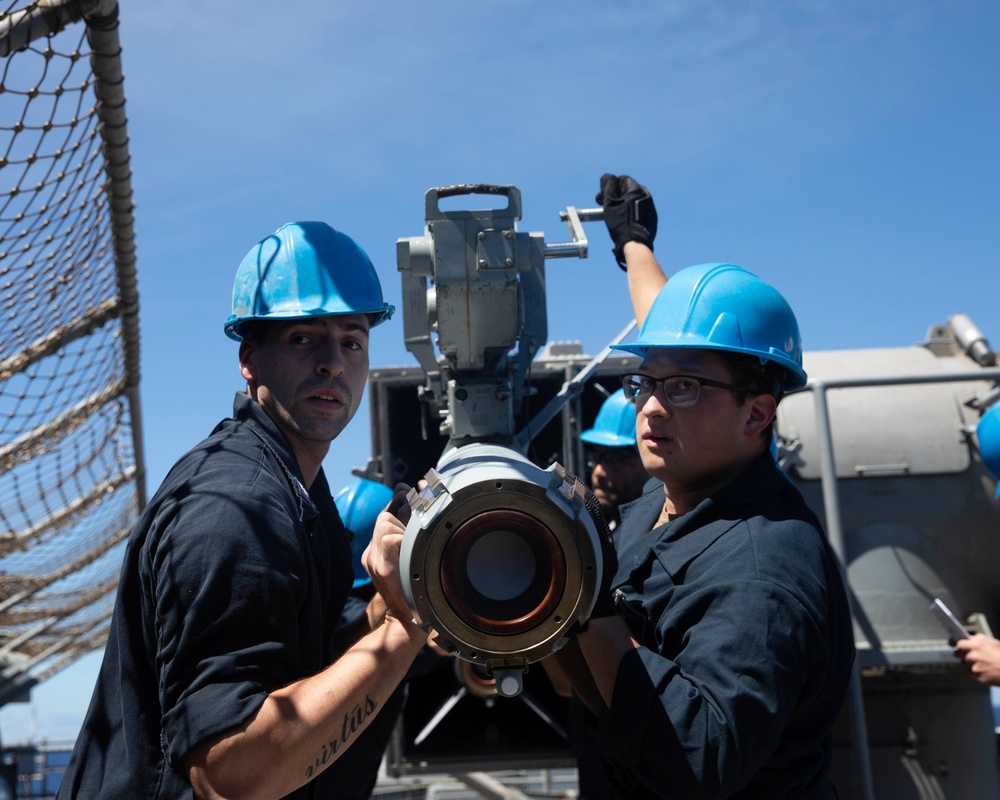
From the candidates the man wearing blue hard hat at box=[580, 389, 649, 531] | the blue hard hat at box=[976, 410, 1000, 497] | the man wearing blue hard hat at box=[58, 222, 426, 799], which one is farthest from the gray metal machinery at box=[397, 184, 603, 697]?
the blue hard hat at box=[976, 410, 1000, 497]

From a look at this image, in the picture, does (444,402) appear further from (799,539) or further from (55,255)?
(55,255)

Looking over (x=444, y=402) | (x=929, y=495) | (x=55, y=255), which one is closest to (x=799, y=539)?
(x=444, y=402)

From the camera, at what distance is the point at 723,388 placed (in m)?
2.80

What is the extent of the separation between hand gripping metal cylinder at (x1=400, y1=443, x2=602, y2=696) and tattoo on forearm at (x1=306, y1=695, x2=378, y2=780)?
0.25 m

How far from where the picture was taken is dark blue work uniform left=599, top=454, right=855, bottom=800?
229 centimetres

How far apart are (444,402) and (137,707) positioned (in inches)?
59.9

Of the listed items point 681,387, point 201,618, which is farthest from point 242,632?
point 681,387

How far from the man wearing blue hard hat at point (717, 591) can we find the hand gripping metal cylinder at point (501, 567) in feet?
0.70

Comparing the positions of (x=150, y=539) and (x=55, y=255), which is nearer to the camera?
(x=150, y=539)

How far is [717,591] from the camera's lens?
2.45 m

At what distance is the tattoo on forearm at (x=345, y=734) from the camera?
224 cm

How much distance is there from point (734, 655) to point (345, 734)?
811mm

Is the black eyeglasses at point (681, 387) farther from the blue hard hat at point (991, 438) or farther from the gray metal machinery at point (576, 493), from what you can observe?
the blue hard hat at point (991, 438)

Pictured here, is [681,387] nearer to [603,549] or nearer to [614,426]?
[603,549]
